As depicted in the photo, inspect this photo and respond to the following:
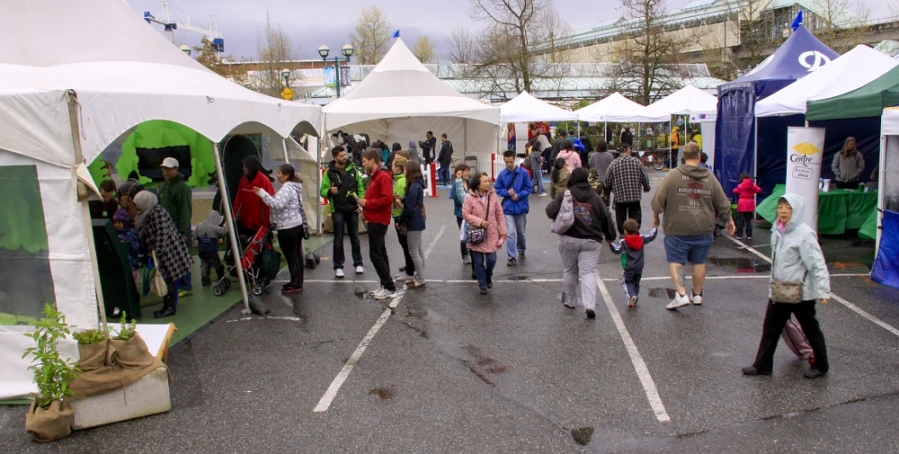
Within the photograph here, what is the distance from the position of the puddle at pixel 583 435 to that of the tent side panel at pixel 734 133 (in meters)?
10.3

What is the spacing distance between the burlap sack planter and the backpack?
4652mm

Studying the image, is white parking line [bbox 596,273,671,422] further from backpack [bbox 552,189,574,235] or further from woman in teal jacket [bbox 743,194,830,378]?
backpack [bbox 552,189,574,235]

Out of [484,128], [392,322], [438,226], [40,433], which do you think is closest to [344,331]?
[392,322]

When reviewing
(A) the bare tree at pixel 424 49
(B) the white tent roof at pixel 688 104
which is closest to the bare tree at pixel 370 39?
(A) the bare tree at pixel 424 49

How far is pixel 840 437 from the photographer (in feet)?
14.1

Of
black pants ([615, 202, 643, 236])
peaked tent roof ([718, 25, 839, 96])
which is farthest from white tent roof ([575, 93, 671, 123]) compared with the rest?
black pants ([615, 202, 643, 236])

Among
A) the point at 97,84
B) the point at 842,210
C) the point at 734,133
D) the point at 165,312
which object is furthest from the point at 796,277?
the point at 734,133

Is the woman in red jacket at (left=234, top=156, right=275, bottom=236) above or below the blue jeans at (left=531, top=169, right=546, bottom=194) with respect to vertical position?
above

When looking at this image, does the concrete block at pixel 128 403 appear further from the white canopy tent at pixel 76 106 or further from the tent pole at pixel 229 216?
the tent pole at pixel 229 216

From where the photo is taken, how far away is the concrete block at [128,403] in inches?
183

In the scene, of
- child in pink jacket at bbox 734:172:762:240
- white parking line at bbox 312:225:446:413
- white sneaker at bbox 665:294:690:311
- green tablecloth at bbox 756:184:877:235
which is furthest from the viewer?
green tablecloth at bbox 756:184:877:235

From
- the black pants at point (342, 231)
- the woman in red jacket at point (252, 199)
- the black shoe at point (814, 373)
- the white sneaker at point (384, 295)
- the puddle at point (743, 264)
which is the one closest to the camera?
the black shoe at point (814, 373)

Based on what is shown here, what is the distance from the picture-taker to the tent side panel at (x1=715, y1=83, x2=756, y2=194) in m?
13.1

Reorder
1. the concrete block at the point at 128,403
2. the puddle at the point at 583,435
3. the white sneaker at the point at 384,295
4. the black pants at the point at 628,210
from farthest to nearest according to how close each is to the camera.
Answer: the black pants at the point at 628,210
the white sneaker at the point at 384,295
the concrete block at the point at 128,403
the puddle at the point at 583,435
